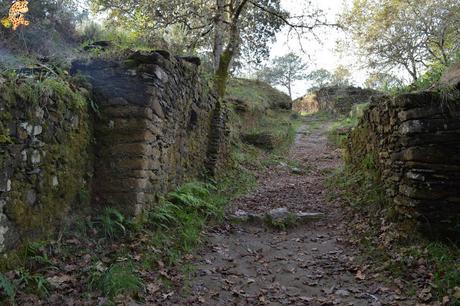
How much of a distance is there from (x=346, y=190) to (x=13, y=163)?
6.47 metres

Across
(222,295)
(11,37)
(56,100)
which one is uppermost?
(11,37)

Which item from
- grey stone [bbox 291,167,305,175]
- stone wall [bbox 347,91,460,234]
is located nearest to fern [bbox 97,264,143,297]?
stone wall [bbox 347,91,460,234]

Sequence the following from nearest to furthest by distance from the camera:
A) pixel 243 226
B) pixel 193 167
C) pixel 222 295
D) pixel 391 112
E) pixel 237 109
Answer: pixel 222 295 → pixel 391 112 → pixel 243 226 → pixel 193 167 → pixel 237 109

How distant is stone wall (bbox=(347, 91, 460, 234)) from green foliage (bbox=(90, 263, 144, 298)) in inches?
144

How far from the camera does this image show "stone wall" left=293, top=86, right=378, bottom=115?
25.3 m

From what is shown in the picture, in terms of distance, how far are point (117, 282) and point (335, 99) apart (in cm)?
2496

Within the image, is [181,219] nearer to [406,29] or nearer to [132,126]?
[132,126]

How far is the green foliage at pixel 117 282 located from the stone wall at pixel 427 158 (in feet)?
Result: 12.0

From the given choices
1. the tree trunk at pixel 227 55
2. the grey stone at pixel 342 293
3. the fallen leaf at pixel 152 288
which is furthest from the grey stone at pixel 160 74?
the tree trunk at pixel 227 55

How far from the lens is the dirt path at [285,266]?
12.9 ft

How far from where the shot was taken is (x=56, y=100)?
4.11 metres

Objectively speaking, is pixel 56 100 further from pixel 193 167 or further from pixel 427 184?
pixel 427 184

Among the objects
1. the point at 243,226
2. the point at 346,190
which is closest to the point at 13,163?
the point at 243,226

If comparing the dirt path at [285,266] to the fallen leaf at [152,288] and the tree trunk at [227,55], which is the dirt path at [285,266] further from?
the tree trunk at [227,55]
